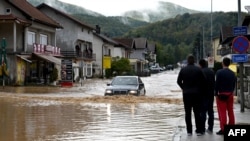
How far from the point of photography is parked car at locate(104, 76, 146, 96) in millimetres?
24500

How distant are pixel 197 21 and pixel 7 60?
5661 inches

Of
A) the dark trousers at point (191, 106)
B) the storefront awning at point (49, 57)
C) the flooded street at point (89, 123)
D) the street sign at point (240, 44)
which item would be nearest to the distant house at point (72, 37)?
the storefront awning at point (49, 57)

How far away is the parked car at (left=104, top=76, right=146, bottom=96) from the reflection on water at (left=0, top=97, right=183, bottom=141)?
3649 mm

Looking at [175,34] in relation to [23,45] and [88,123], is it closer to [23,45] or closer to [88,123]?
[23,45]

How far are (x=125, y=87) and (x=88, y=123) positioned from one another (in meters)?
10.3

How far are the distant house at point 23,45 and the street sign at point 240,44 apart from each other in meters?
28.3

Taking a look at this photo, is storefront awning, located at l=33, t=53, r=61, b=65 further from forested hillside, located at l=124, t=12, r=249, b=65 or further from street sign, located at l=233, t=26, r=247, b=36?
forested hillside, located at l=124, t=12, r=249, b=65

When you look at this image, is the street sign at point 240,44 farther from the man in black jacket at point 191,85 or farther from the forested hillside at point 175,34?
the forested hillside at point 175,34

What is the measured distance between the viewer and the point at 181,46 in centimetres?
18512

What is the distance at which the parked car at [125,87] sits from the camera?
24.5m

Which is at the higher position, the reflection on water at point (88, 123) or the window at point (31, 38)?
the window at point (31, 38)

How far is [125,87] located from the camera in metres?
24.9

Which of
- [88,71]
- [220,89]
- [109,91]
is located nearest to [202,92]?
[220,89]

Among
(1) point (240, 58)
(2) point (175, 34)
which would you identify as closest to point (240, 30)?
(1) point (240, 58)
